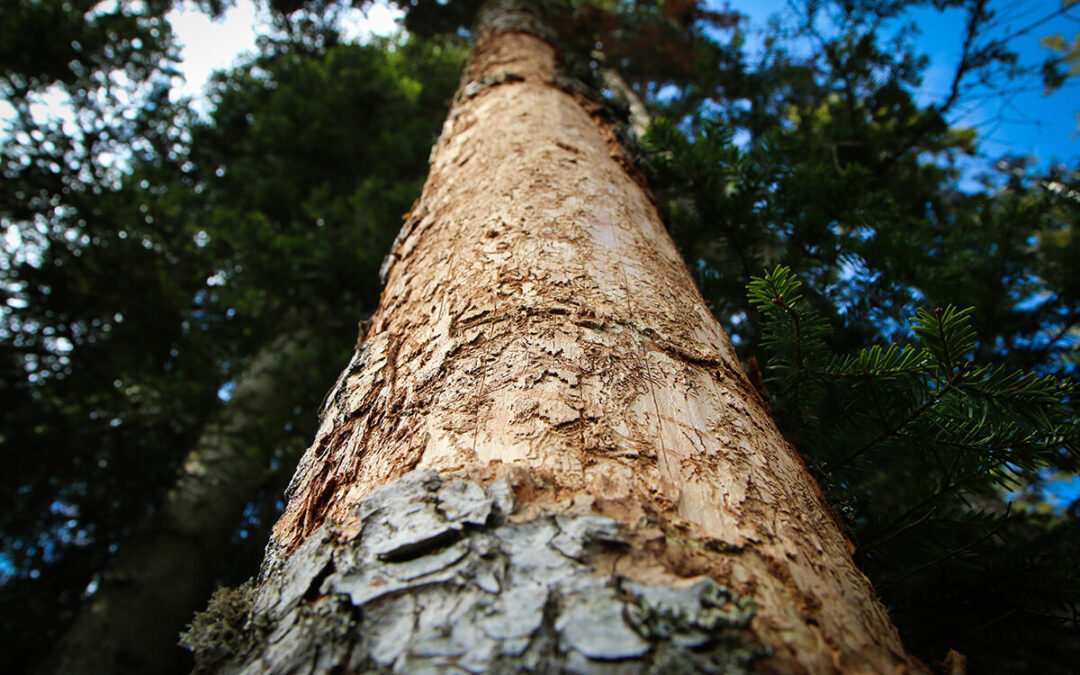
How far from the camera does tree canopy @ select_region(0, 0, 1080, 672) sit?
1.22 metres

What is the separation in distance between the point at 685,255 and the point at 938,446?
1094 millimetres

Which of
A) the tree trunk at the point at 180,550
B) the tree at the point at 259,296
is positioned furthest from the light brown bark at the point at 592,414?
the tree trunk at the point at 180,550

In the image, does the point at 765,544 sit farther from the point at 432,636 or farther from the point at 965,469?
A: the point at 965,469

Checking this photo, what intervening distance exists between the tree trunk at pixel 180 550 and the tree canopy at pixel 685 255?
0.23 meters

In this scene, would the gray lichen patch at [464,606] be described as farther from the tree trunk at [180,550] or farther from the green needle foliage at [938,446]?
the tree trunk at [180,550]

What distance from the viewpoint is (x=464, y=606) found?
562mm

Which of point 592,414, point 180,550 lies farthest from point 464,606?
point 180,550

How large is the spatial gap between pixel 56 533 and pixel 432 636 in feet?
20.5

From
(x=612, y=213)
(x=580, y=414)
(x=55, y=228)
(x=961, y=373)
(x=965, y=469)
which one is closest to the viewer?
(x=580, y=414)

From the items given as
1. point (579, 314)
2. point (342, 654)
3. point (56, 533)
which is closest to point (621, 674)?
point (342, 654)

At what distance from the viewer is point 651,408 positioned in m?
0.83

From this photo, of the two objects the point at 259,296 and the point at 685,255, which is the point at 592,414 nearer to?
the point at 685,255

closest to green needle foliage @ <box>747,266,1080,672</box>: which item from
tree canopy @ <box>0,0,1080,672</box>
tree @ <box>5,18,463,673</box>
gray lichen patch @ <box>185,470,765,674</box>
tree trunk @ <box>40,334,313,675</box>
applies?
tree canopy @ <box>0,0,1080,672</box>

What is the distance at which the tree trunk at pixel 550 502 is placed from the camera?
541 millimetres
